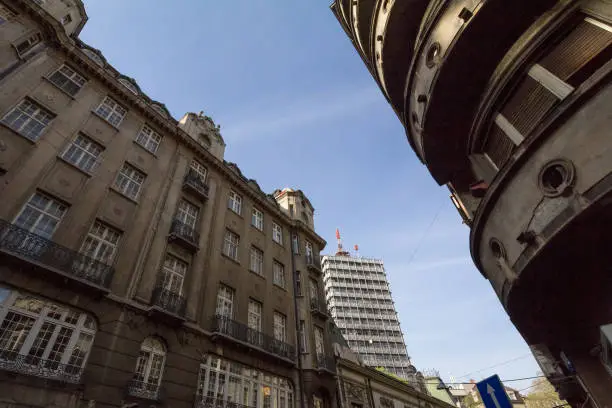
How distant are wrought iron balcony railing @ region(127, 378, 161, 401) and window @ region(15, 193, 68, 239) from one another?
6.22m

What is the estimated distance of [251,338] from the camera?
56.6ft

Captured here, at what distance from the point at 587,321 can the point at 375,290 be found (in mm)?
93756

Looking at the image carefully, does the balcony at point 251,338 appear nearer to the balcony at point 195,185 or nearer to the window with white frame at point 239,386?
the window with white frame at point 239,386

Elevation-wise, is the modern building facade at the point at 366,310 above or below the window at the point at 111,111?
above

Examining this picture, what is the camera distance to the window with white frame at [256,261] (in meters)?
21.1

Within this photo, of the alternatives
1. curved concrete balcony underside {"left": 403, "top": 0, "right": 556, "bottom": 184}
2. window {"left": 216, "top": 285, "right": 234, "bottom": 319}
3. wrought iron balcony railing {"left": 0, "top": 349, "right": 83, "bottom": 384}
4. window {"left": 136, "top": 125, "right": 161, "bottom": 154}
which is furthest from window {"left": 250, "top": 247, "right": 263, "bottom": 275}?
curved concrete balcony underside {"left": 403, "top": 0, "right": 556, "bottom": 184}

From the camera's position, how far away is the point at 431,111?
37.6ft

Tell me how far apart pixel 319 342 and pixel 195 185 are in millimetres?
13005

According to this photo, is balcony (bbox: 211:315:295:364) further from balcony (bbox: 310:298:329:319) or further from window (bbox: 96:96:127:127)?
window (bbox: 96:96:127:127)

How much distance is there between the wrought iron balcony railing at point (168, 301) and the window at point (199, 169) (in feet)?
28.2

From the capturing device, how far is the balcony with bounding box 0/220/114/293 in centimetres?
1095

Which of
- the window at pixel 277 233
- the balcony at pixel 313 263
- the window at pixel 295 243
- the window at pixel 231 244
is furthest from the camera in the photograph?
the window at pixel 295 243

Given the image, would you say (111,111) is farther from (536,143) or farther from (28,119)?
(536,143)

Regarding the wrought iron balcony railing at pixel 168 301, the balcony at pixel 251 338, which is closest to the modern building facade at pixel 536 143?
the balcony at pixel 251 338
